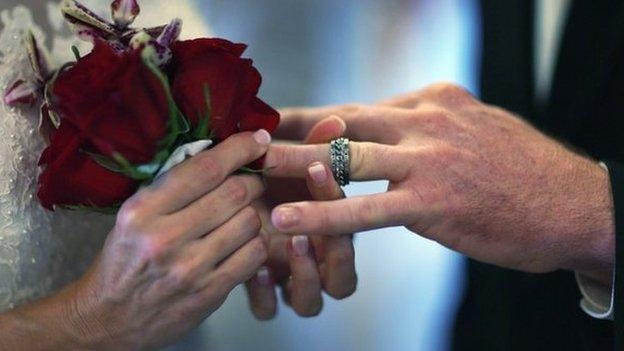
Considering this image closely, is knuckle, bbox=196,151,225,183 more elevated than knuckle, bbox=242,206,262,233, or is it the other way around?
knuckle, bbox=196,151,225,183

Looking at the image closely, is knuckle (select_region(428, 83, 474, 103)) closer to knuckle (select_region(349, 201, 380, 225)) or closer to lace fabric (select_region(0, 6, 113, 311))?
knuckle (select_region(349, 201, 380, 225))

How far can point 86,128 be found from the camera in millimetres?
583

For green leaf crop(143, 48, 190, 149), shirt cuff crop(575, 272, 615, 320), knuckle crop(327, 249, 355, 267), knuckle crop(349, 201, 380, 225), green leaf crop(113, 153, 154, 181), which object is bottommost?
shirt cuff crop(575, 272, 615, 320)

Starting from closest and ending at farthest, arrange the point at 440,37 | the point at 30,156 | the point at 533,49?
the point at 30,156, the point at 533,49, the point at 440,37

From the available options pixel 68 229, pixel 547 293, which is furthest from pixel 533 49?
pixel 68 229

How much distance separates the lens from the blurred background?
112cm

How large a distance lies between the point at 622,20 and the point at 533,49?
149 mm

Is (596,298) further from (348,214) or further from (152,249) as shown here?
(152,249)

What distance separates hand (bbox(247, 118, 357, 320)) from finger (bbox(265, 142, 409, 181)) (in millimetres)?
17

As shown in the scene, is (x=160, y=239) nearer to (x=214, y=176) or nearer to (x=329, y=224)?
(x=214, y=176)

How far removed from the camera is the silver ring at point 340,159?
2.45 feet

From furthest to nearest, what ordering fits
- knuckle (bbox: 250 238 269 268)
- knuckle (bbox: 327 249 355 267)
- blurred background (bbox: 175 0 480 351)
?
blurred background (bbox: 175 0 480 351) → knuckle (bbox: 327 249 355 267) → knuckle (bbox: 250 238 269 268)

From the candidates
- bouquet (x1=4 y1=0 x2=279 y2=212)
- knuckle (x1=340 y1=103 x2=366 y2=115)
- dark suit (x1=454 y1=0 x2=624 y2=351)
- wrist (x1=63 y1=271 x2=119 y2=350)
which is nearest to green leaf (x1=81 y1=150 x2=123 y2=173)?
bouquet (x1=4 y1=0 x2=279 y2=212)

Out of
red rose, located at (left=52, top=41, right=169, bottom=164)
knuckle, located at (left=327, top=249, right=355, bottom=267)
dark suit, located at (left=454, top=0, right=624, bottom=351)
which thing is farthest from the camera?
dark suit, located at (left=454, top=0, right=624, bottom=351)
